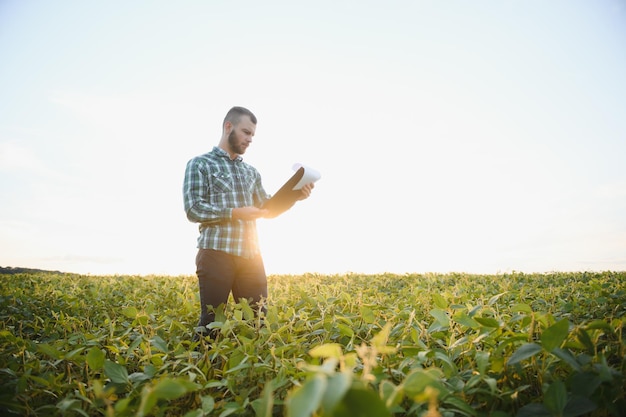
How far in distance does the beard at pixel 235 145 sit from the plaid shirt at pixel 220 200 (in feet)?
0.35

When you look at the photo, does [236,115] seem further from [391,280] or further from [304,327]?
[391,280]

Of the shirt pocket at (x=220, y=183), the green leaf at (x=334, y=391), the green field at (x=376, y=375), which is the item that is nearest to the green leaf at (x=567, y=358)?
the green field at (x=376, y=375)

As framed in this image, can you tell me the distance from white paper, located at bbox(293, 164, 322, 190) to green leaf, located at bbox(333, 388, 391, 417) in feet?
9.85

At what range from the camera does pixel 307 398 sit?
588 millimetres

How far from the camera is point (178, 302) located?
5.41 metres

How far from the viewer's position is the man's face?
411 centimetres

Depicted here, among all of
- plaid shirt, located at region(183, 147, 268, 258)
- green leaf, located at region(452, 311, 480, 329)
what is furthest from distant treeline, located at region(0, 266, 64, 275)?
green leaf, located at region(452, 311, 480, 329)

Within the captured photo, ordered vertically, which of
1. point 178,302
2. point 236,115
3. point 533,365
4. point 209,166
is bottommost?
point 178,302

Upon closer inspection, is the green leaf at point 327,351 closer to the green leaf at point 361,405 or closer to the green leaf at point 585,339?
the green leaf at point 361,405

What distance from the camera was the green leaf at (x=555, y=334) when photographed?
3.75 feet

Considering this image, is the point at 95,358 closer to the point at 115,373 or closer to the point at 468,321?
the point at 115,373

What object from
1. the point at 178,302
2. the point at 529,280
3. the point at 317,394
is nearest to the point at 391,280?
the point at 529,280

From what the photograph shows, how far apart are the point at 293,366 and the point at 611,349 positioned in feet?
5.05

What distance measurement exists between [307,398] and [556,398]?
3.21ft
